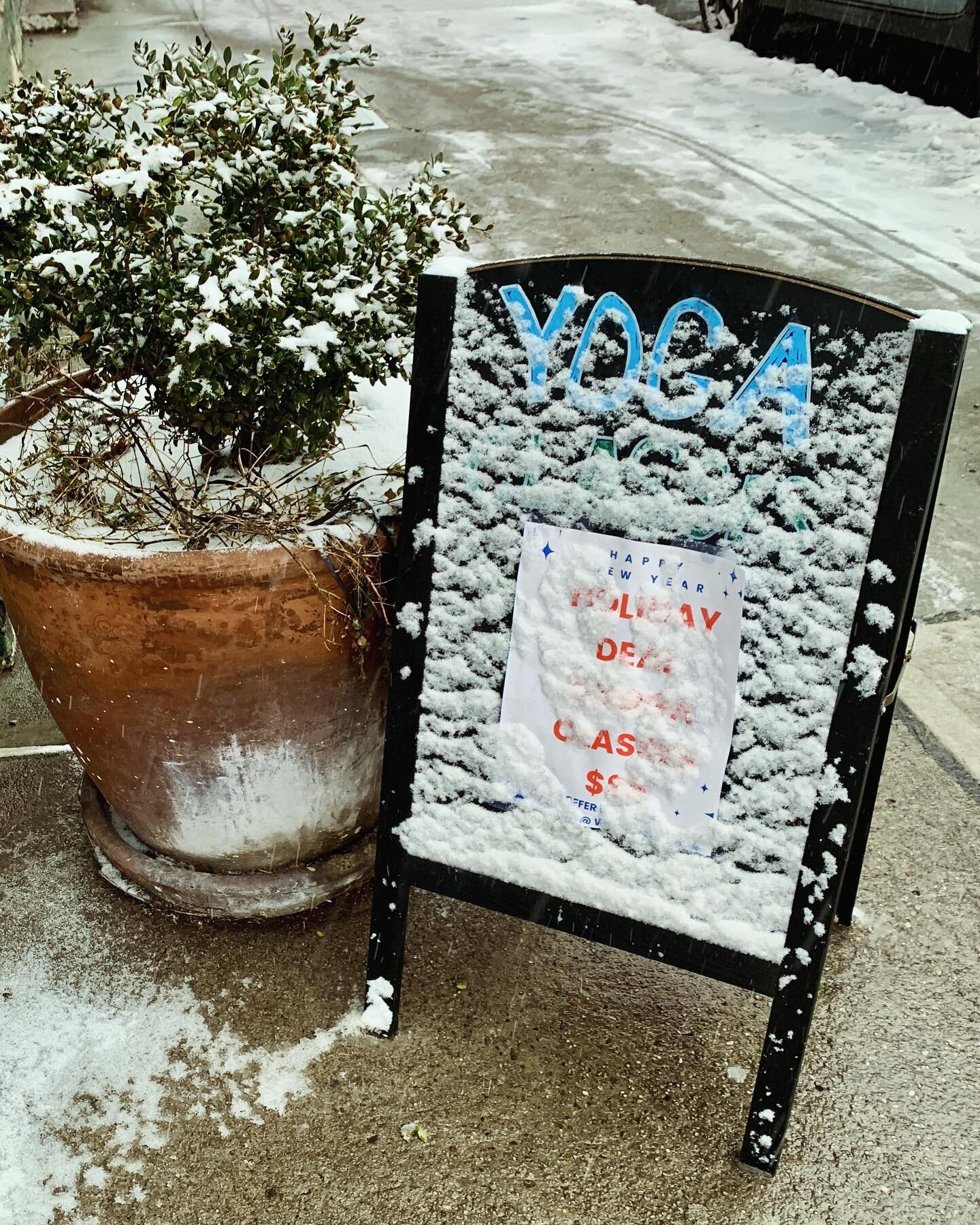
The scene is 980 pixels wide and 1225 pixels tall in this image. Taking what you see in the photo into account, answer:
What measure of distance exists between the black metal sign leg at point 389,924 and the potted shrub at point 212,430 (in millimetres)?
274

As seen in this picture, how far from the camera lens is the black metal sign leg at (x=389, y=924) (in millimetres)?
2105

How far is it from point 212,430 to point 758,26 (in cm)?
1030

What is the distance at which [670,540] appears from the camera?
5.86 ft

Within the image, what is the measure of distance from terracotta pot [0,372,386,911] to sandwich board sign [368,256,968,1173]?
0.21 meters

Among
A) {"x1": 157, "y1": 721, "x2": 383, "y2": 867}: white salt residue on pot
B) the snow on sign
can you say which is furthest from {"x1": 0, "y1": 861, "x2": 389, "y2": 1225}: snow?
the snow on sign

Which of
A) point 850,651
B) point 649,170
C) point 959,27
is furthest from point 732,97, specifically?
point 850,651

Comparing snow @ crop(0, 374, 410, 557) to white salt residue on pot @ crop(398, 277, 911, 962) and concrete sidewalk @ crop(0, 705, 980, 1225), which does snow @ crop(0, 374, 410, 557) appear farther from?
concrete sidewalk @ crop(0, 705, 980, 1225)

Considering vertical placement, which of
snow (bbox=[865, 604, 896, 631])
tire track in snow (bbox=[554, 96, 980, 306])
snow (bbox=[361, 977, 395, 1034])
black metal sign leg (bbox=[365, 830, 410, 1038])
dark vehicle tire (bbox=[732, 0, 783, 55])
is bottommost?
snow (bbox=[361, 977, 395, 1034])

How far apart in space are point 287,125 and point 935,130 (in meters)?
7.44

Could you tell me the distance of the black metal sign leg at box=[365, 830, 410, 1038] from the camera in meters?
2.11

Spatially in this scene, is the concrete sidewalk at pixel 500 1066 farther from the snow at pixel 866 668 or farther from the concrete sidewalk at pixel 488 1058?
the snow at pixel 866 668

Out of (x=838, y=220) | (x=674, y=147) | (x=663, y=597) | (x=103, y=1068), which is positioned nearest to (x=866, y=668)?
(x=663, y=597)

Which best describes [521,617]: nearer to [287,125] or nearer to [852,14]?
[287,125]

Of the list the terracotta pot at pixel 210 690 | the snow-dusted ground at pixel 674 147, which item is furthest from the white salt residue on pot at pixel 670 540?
the snow-dusted ground at pixel 674 147
